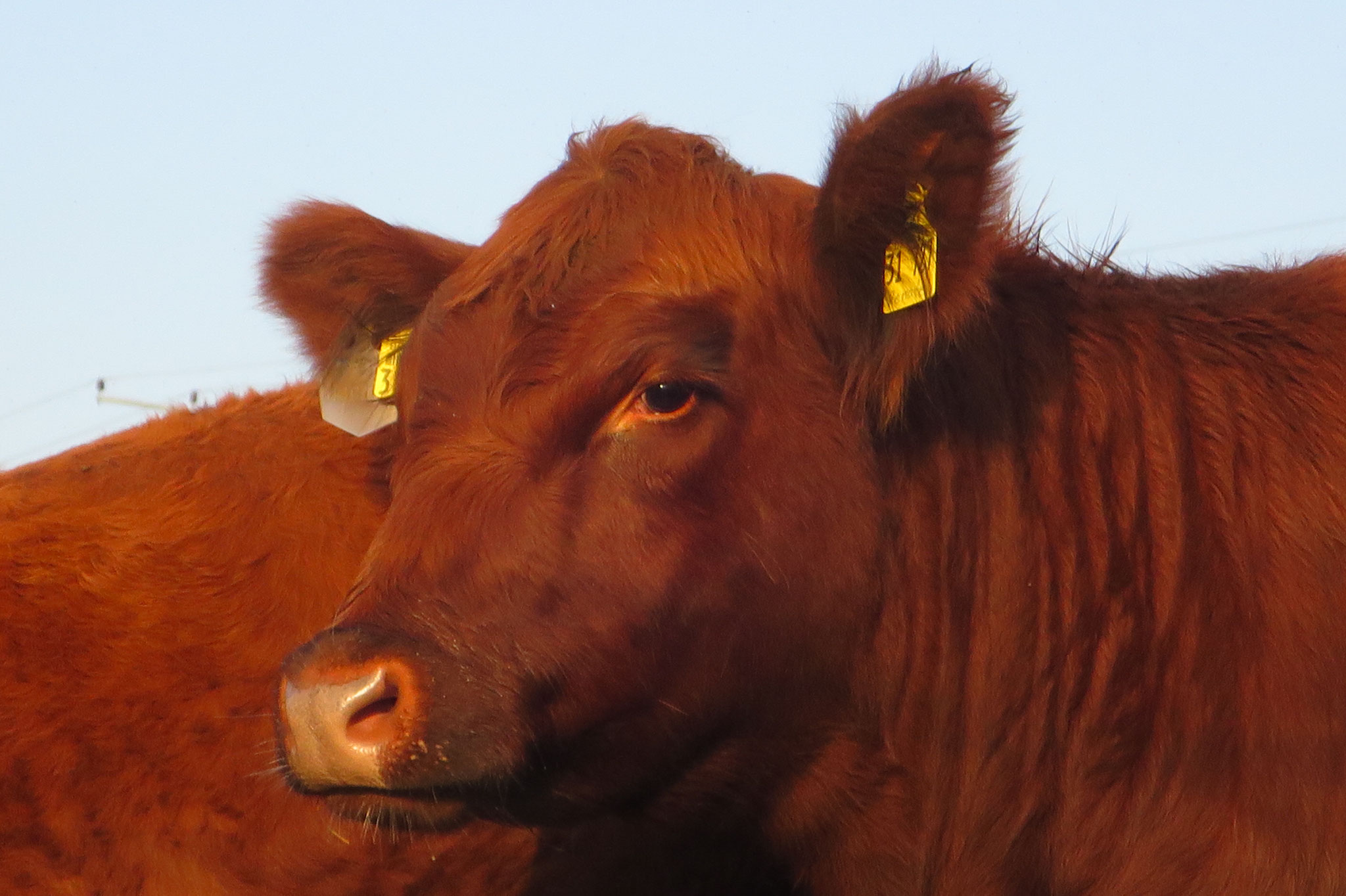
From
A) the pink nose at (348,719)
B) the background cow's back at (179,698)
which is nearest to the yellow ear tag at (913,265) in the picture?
the pink nose at (348,719)

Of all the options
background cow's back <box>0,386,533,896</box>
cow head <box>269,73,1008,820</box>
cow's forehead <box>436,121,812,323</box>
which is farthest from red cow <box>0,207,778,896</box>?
cow head <box>269,73,1008,820</box>

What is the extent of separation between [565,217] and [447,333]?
421mm

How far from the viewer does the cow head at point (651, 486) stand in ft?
11.2

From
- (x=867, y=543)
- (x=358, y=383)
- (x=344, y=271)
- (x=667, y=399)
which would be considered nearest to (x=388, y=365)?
(x=358, y=383)

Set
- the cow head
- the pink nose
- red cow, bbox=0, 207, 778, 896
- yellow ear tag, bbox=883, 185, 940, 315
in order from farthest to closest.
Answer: red cow, bbox=0, 207, 778, 896
yellow ear tag, bbox=883, 185, 940, 315
the cow head
the pink nose

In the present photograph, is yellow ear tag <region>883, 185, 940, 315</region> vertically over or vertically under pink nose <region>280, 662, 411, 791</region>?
over

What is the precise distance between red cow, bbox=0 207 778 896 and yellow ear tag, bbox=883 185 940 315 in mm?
1477

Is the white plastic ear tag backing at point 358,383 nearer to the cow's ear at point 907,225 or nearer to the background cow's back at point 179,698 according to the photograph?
the background cow's back at point 179,698

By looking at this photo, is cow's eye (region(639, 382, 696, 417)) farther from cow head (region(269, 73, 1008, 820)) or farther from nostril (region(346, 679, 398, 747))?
nostril (region(346, 679, 398, 747))

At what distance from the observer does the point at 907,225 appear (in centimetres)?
377

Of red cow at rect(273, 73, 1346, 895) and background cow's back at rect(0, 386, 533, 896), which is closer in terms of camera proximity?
red cow at rect(273, 73, 1346, 895)

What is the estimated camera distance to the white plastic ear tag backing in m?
4.80

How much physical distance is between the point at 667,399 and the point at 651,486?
0.66ft

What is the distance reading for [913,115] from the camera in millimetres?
3588
